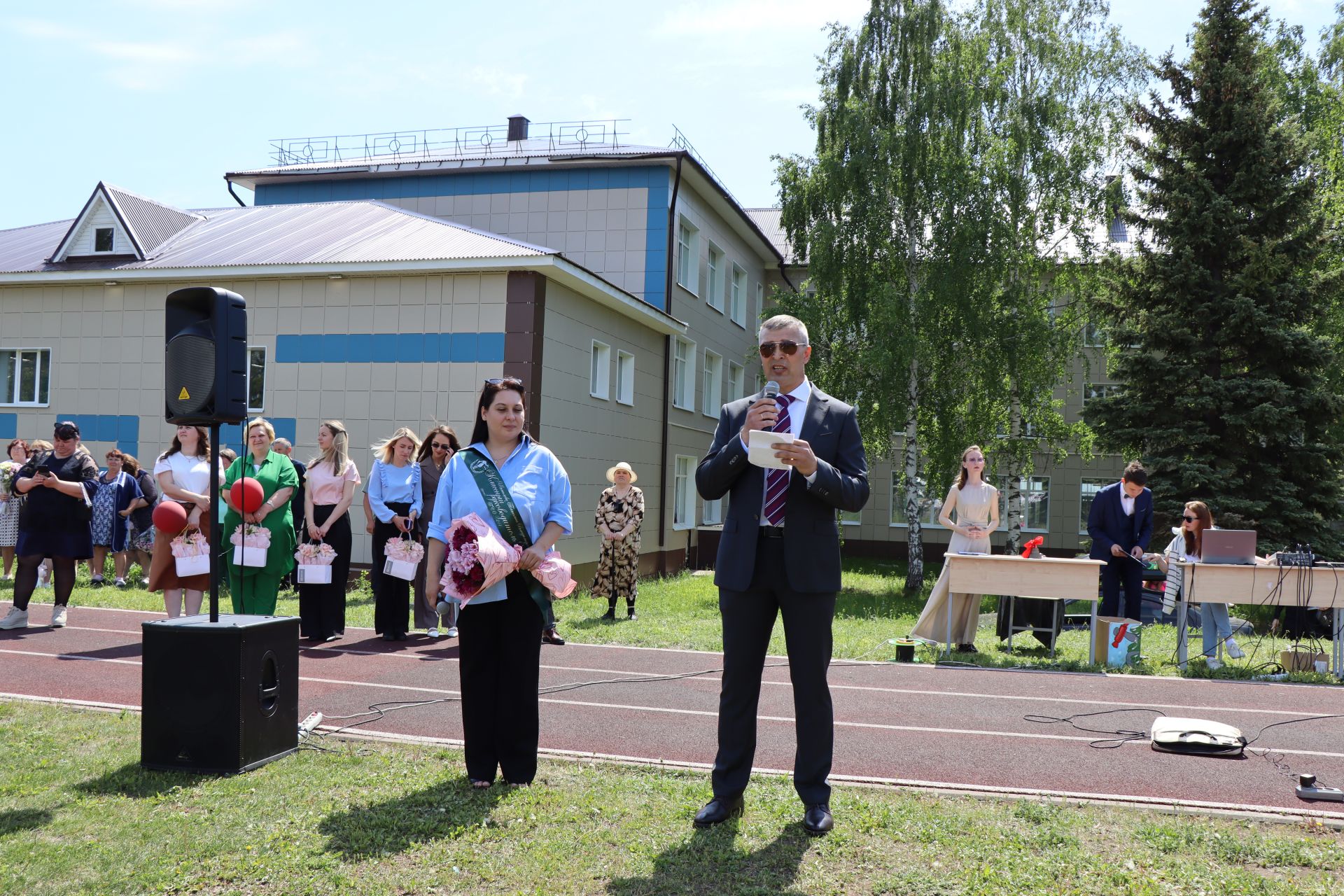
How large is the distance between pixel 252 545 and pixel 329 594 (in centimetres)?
173

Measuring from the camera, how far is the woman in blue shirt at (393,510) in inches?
413

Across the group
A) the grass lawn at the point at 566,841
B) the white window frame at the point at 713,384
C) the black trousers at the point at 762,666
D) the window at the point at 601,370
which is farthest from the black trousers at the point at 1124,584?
the white window frame at the point at 713,384

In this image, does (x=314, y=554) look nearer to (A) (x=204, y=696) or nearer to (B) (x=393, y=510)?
(B) (x=393, y=510)

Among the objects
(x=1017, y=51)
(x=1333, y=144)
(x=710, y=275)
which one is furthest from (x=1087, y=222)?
(x=710, y=275)

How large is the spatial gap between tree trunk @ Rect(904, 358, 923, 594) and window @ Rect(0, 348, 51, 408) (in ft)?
55.6

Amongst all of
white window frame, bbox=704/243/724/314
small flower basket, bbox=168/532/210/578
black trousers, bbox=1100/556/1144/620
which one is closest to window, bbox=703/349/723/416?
white window frame, bbox=704/243/724/314

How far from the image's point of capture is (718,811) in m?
4.50

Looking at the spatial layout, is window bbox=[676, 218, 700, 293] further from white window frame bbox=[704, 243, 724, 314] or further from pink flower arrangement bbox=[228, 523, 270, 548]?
pink flower arrangement bbox=[228, 523, 270, 548]

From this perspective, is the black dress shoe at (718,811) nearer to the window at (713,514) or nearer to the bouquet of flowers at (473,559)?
the bouquet of flowers at (473,559)

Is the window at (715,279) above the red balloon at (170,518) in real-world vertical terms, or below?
above

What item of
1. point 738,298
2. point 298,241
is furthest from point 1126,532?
point 738,298

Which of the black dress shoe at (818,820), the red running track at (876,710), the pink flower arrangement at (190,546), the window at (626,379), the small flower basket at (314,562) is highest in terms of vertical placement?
the window at (626,379)

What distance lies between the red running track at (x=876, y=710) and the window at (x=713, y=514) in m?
18.3

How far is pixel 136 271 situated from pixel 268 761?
1588 cm
